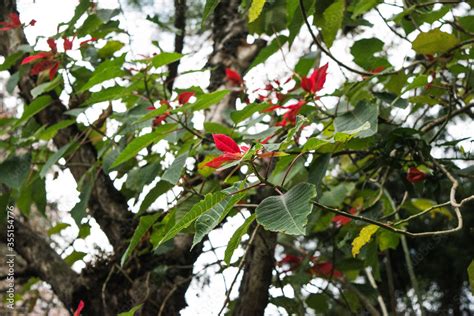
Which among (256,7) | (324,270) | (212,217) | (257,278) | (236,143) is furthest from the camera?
(324,270)

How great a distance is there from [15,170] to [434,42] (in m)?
1.03

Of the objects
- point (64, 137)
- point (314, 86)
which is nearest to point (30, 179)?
point (64, 137)

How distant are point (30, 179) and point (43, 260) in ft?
0.82

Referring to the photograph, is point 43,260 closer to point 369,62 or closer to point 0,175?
point 0,175

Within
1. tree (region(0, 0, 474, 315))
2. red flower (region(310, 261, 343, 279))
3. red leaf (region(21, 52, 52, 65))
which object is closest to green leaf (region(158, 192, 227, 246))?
tree (region(0, 0, 474, 315))

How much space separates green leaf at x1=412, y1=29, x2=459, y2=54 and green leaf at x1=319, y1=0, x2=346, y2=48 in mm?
158

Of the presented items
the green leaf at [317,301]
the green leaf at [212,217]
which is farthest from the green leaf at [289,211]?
the green leaf at [317,301]

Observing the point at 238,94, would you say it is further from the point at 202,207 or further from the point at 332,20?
the point at 202,207

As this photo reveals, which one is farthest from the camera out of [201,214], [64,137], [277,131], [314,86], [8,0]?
[8,0]

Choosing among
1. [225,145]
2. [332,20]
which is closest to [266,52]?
[332,20]

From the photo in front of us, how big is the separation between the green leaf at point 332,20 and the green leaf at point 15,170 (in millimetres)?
812

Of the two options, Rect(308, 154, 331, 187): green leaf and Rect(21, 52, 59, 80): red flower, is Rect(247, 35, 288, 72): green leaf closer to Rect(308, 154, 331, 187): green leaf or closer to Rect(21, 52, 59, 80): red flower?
Rect(308, 154, 331, 187): green leaf

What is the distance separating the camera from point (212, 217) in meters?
0.82

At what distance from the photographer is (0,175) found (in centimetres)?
161
